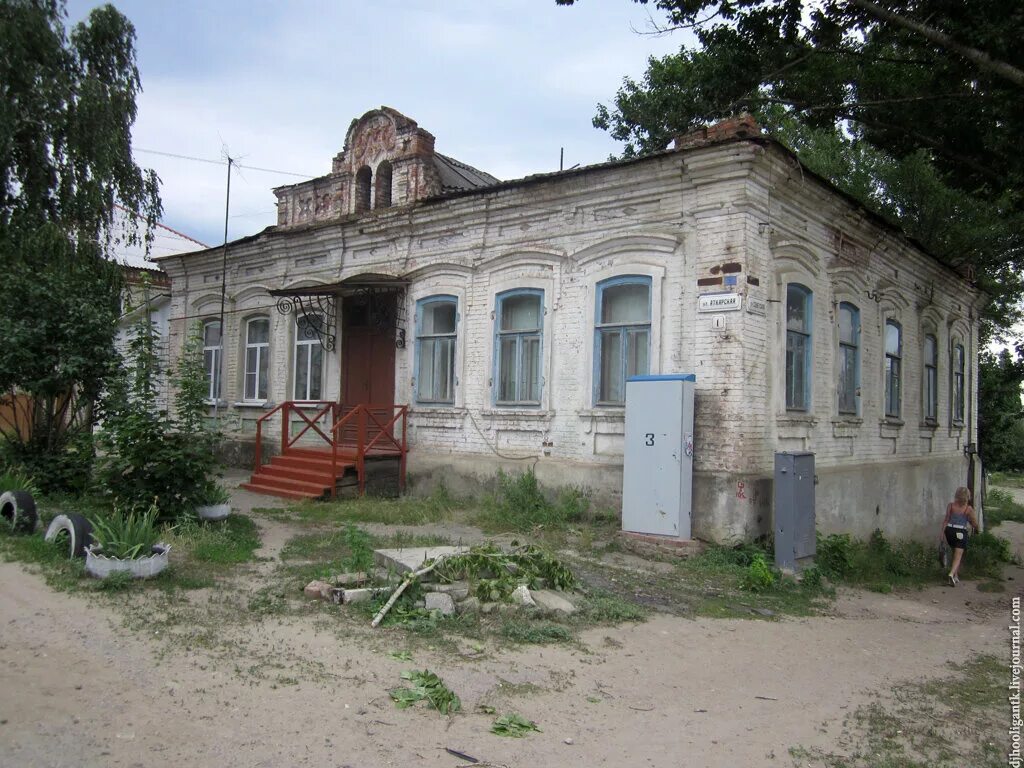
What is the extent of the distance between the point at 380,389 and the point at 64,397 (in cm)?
480

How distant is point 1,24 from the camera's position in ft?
41.1

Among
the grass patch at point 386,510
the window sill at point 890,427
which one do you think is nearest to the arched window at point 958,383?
the window sill at point 890,427

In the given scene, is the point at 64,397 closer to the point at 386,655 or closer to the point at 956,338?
the point at 386,655

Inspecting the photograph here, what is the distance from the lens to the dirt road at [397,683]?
3873 mm

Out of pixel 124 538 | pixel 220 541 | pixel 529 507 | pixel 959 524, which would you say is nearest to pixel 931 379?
pixel 959 524

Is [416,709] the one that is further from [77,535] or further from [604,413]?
[604,413]

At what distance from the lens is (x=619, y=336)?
10680 millimetres

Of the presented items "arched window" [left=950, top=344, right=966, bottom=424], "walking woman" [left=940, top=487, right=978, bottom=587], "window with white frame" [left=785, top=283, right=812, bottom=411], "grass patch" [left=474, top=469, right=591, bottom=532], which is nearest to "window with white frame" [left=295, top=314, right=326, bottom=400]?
"grass patch" [left=474, top=469, right=591, bottom=532]

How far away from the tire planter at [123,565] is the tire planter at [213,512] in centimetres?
210

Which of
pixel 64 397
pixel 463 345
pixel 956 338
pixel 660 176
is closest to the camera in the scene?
pixel 660 176

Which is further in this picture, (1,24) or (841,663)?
(1,24)

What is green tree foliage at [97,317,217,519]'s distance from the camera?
8.55m

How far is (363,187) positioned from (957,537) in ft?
36.9

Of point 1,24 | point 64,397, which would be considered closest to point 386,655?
point 64,397
